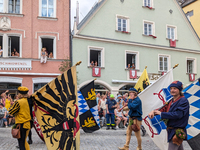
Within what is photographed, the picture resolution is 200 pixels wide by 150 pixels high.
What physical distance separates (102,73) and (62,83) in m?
13.0

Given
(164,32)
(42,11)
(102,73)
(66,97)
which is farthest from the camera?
(164,32)

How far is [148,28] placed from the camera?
71.2 feet

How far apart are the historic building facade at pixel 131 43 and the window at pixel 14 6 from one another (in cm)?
410

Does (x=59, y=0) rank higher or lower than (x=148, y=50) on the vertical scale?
higher

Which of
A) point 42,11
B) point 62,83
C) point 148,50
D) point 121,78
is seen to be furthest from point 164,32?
point 62,83

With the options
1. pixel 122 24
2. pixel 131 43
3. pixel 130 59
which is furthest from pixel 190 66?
pixel 122 24

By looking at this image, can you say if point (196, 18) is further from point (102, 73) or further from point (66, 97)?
point (66, 97)

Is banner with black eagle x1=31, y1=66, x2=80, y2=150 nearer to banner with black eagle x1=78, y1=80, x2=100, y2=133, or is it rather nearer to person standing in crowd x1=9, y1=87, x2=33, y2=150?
person standing in crowd x1=9, y1=87, x2=33, y2=150

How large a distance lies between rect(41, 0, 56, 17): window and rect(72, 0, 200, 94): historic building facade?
6.30 feet

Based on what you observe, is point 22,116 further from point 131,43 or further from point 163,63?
point 163,63

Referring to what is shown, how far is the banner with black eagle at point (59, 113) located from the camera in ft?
18.5

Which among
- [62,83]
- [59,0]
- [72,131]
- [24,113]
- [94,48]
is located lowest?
[72,131]

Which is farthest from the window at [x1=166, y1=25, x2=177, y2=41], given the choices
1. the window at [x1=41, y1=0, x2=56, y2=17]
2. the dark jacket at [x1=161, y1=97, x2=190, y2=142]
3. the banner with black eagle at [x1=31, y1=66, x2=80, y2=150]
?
the dark jacket at [x1=161, y1=97, x2=190, y2=142]

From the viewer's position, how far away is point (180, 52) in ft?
76.1
